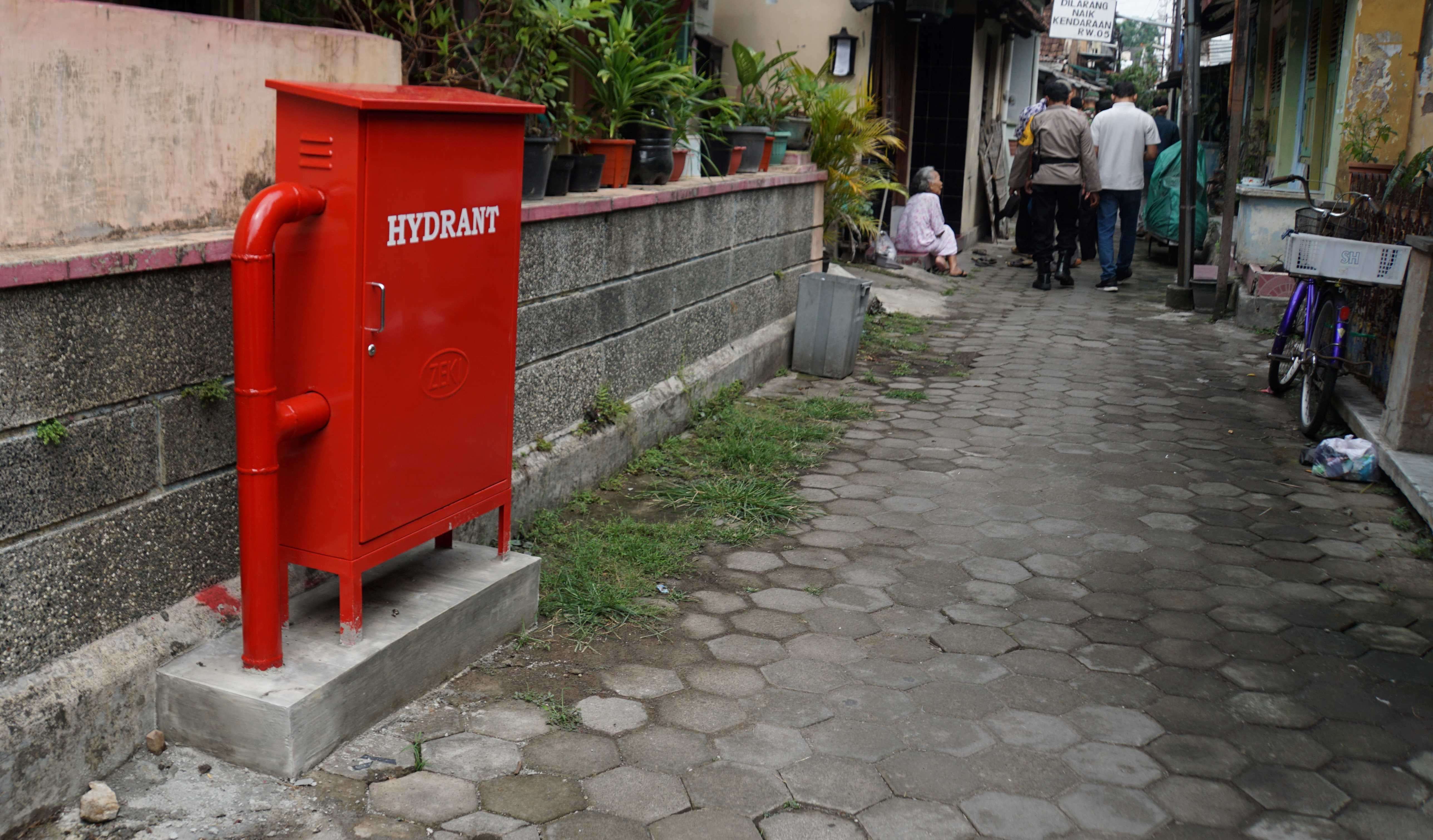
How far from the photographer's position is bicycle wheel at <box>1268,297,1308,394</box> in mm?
6941

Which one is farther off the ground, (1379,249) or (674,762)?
(1379,249)

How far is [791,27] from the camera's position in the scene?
11406mm

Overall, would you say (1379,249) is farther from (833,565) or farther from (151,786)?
(151,786)

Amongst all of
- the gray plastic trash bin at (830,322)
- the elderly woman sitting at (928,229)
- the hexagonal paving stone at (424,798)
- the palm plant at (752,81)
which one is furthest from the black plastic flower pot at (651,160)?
the elderly woman sitting at (928,229)

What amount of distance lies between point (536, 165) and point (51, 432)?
2378 mm

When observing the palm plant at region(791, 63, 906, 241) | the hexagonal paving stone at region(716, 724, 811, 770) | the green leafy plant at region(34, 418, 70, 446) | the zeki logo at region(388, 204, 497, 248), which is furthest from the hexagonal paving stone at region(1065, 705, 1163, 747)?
the palm plant at region(791, 63, 906, 241)

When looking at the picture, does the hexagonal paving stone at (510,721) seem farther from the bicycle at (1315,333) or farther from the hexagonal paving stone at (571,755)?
the bicycle at (1315,333)

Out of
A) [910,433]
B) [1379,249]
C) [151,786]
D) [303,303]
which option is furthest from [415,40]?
[1379,249]

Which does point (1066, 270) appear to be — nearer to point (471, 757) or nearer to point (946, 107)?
point (946, 107)

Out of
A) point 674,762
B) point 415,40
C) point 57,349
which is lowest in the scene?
point 674,762

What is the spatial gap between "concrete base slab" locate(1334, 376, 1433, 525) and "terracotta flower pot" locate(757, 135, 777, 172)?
364 centimetres

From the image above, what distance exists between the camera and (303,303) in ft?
9.46

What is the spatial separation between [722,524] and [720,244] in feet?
7.44

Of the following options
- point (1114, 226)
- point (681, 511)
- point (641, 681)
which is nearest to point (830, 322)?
point (681, 511)
